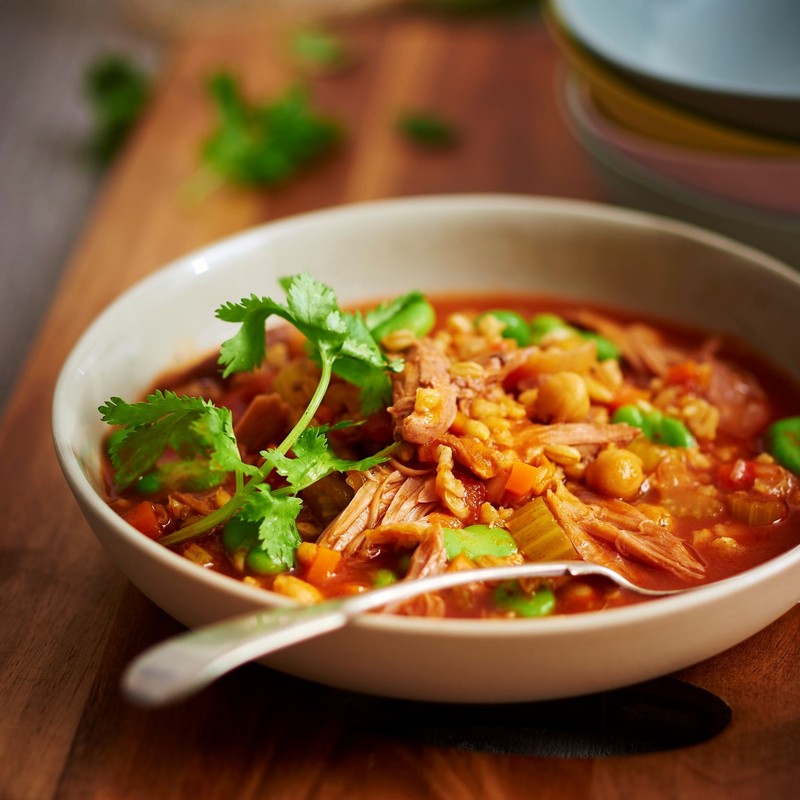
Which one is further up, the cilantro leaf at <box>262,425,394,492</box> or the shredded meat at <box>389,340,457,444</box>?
the shredded meat at <box>389,340,457,444</box>

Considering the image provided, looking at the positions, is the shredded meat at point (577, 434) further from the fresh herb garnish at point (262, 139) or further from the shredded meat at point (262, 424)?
the fresh herb garnish at point (262, 139)

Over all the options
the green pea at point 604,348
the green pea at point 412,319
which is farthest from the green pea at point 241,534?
the green pea at point 604,348

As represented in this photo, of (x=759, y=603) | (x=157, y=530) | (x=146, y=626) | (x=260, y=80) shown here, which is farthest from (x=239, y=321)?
(x=260, y=80)

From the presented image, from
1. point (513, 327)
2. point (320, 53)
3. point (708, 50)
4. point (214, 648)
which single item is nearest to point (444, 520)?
point (214, 648)

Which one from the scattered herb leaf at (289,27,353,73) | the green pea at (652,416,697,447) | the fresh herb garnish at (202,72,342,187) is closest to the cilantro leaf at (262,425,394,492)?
the green pea at (652,416,697,447)

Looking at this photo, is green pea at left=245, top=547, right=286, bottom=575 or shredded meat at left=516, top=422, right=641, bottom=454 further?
shredded meat at left=516, top=422, right=641, bottom=454

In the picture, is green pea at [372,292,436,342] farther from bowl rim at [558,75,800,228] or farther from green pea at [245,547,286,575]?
bowl rim at [558,75,800,228]

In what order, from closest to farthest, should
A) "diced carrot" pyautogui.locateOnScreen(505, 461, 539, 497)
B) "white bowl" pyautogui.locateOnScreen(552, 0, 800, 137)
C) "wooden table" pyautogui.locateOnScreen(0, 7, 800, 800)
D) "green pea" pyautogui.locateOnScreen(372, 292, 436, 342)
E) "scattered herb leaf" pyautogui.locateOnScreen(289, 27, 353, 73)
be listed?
1. "wooden table" pyautogui.locateOnScreen(0, 7, 800, 800)
2. "diced carrot" pyautogui.locateOnScreen(505, 461, 539, 497)
3. "green pea" pyautogui.locateOnScreen(372, 292, 436, 342)
4. "white bowl" pyautogui.locateOnScreen(552, 0, 800, 137)
5. "scattered herb leaf" pyautogui.locateOnScreen(289, 27, 353, 73)
